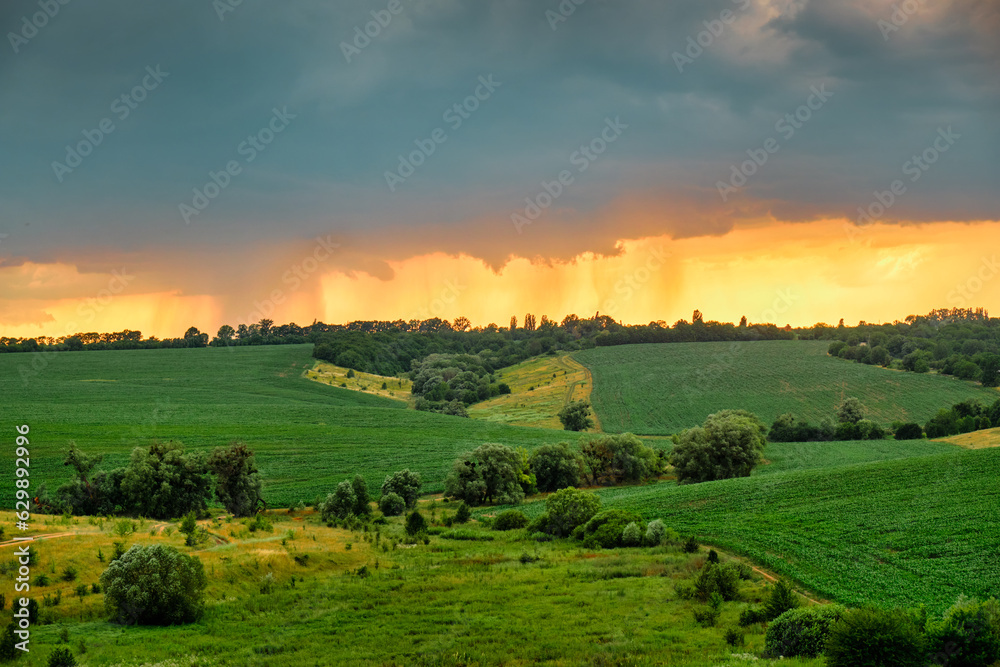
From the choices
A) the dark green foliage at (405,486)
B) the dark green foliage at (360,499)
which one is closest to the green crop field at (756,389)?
the dark green foliage at (405,486)

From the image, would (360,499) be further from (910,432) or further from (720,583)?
(910,432)

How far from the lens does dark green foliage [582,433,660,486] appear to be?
267 ft

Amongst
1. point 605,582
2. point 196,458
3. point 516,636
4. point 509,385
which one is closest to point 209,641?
point 516,636

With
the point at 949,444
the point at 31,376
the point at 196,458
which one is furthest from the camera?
the point at 31,376

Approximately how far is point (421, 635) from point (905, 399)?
12303cm

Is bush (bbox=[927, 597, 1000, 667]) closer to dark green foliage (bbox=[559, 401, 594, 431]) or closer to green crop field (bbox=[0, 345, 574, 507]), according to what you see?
green crop field (bbox=[0, 345, 574, 507])

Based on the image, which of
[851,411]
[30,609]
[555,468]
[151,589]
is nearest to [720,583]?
[151,589]

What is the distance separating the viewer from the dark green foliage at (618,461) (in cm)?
8138

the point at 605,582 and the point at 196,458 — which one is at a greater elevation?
the point at 196,458

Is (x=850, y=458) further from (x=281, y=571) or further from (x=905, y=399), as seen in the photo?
(x=281, y=571)

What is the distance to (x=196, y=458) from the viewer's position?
57531 mm

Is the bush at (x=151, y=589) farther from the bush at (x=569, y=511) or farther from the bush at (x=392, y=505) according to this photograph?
the bush at (x=392, y=505)

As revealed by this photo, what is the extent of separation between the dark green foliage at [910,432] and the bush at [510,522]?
7646 cm

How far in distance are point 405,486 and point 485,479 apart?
8785 mm
